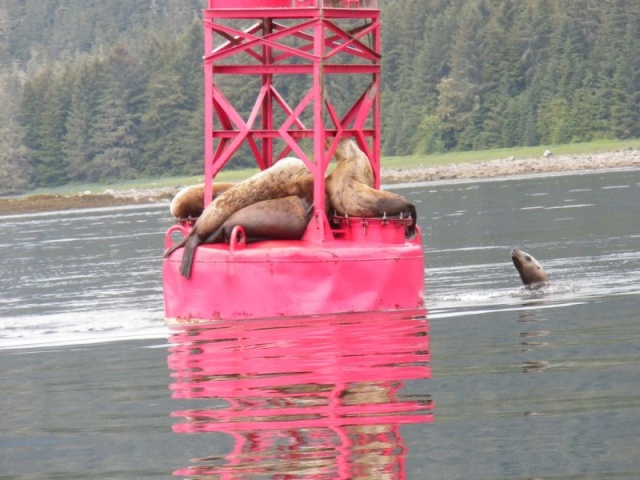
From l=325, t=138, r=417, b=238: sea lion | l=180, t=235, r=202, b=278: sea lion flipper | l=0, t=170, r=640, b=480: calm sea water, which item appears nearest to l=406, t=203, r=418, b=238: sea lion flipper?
l=325, t=138, r=417, b=238: sea lion

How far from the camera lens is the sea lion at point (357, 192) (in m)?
19.5

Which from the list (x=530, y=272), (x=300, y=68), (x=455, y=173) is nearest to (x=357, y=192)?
(x=300, y=68)

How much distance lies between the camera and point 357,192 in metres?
19.9

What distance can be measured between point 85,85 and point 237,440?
12082 centimetres

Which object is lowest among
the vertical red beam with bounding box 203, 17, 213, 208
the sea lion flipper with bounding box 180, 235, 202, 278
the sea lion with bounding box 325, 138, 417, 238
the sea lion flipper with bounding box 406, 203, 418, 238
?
the sea lion flipper with bounding box 180, 235, 202, 278

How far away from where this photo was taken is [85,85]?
422ft

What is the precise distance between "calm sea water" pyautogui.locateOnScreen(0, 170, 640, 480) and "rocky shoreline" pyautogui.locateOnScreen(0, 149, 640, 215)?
199 feet

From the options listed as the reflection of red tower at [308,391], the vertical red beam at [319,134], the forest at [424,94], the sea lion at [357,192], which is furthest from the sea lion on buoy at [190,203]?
the forest at [424,94]

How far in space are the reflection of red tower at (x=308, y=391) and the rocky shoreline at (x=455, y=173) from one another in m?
65.2

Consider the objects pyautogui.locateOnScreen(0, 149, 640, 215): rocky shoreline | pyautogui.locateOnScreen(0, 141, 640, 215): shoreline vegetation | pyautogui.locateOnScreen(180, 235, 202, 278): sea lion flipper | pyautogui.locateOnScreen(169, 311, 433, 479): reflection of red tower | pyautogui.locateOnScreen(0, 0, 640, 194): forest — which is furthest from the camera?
pyautogui.locateOnScreen(0, 0, 640, 194): forest

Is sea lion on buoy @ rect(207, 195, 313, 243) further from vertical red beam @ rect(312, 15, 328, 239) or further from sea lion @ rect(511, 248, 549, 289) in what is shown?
sea lion @ rect(511, 248, 549, 289)

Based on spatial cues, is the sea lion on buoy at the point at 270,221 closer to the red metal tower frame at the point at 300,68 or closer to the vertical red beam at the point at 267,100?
the red metal tower frame at the point at 300,68

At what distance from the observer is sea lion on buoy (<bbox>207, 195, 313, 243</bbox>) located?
19.1 metres

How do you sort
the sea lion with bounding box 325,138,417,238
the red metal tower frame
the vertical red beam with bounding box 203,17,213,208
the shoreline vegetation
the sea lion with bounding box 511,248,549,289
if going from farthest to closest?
the shoreline vegetation → the sea lion with bounding box 511,248,549,289 → the vertical red beam with bounding box 203,17,213,208 → the sea lion with bounding box 325,138,417,238 → the red metal tower frame
